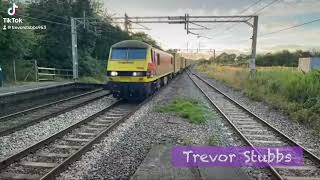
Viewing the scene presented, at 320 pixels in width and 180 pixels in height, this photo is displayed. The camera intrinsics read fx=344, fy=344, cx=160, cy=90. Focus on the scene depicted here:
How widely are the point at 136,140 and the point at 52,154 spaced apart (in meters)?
2.33

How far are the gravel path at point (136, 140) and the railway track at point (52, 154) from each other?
20 centimetres

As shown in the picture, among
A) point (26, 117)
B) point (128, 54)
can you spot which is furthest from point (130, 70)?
point (26, 117)

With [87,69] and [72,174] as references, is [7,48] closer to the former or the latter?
[87,69]

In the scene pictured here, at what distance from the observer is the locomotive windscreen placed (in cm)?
1717

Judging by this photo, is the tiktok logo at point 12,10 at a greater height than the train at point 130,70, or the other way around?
the tiktok logo at point 12,10

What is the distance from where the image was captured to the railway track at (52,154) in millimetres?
6676

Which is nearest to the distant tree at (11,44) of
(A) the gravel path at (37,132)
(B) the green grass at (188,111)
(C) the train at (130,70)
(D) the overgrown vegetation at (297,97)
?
(C) the train at (130,70)

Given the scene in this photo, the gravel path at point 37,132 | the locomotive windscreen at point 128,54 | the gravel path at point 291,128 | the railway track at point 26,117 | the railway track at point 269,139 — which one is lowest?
the gravel path at point 291,128

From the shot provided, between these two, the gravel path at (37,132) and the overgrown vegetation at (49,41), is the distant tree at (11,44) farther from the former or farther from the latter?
the gravel path at (37,132)

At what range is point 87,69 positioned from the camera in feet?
122

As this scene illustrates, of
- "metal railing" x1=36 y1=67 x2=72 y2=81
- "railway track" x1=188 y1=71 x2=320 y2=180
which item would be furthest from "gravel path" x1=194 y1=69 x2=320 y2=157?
"metal railing" x1=36 y1=67 x2=72 y2=81

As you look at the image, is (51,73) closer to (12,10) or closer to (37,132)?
(12,10)

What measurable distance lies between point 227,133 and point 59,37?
92.9 feet

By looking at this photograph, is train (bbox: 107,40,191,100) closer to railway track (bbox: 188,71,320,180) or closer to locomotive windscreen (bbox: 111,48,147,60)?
locomotive windscreen (bbox: 111,48,147,60)
